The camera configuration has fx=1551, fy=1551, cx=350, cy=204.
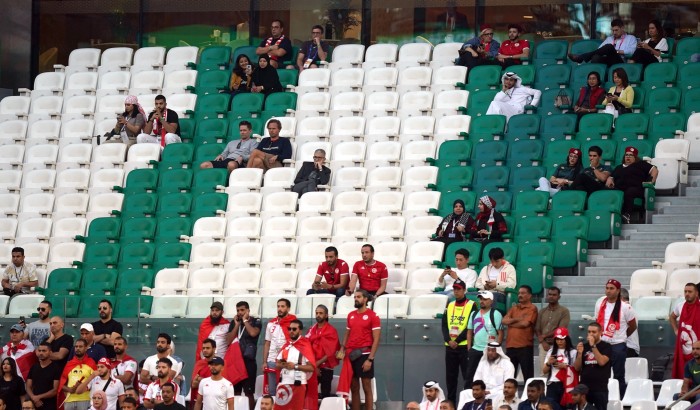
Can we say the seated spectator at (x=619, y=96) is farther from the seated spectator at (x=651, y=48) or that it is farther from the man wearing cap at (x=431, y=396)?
the man wearing cap at (x=431, y=396)

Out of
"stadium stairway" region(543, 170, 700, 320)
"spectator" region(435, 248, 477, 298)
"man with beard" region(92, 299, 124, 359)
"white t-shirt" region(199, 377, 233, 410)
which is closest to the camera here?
"white t-shirt" region(199, 377, 233, 410)

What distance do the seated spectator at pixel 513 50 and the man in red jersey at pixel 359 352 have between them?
24.3ft

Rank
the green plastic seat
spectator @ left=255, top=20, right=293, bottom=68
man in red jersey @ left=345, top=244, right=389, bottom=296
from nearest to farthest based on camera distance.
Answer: man in red jersey @ left=345, top=244, right=389, bottom=296
the green plastic seat
spectator @ left=255, top=20, right=293, bottom=68

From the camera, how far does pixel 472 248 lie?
19672 mm

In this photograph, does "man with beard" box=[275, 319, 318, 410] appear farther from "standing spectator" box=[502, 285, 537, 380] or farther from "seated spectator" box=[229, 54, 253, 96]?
"seated spectator" box=[229, 54, 253, 96]

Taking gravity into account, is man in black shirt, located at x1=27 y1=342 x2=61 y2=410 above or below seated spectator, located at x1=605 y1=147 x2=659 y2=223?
below

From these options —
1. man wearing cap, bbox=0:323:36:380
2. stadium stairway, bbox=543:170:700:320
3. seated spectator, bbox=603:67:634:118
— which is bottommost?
man wearing cap, bbox=0:323:36:380

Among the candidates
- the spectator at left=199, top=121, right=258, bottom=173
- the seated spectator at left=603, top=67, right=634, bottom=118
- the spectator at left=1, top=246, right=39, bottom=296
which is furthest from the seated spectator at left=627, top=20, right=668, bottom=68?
the spectator at left=1, top=246, right=39, bottom=296

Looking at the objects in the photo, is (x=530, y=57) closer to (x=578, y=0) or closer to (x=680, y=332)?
(x=578, y=0)

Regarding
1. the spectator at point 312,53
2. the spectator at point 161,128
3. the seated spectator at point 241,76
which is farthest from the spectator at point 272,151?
the spectator at point 312,53

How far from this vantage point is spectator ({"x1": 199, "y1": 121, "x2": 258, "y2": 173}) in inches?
904

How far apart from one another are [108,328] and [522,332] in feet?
16.2

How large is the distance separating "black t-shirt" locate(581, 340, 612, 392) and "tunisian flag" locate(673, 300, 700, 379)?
99 centimetres

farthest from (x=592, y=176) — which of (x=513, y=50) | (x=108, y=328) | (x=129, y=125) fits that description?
(x=129, y=125)
